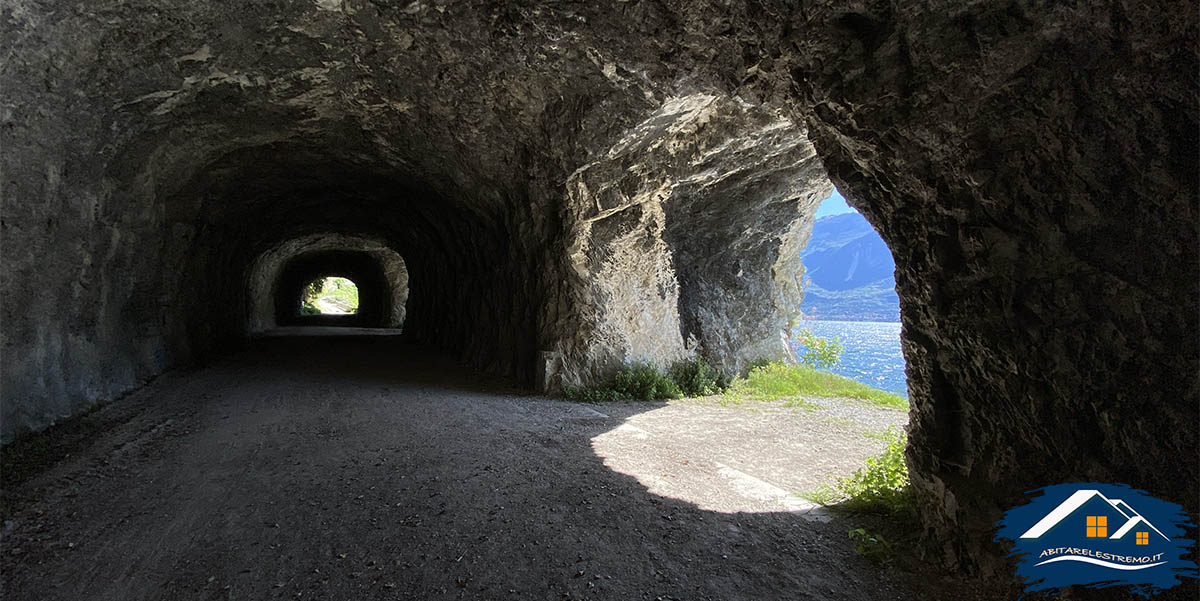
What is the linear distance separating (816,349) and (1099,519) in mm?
10079

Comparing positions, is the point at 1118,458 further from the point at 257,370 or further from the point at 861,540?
the point at 257,370

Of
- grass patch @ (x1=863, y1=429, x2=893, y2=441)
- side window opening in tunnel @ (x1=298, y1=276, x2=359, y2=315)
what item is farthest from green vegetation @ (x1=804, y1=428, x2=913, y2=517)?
side window opening in tunnel @ (x1=298, y1=276, x2=359, y2=315)

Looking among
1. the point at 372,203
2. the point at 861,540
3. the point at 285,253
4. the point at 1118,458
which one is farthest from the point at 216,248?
the point at 1118,458

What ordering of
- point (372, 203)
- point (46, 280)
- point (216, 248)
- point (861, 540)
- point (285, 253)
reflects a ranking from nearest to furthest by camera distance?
point (861, 540), point (46, 280), point (216, 248), point (372, 203), point (285, 253)

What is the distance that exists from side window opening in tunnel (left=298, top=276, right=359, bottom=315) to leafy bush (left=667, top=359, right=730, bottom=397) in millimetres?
32403

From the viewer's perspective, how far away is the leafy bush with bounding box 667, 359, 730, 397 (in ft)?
33.1

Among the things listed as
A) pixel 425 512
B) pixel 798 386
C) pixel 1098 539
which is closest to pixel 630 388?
pixel 798 386

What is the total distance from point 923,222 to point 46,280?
27.1ft

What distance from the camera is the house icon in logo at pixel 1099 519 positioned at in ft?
7.99

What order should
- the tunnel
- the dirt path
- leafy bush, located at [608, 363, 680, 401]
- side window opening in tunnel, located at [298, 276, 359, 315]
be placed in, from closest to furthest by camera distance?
the tunnel < the dirt path < leafy bush, located at [608, 363, 680, 401] < side window opening in tunnel, located at [298, 276, 359, 315]

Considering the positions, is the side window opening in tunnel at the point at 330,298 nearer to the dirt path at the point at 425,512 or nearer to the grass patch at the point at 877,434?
the dirt path at the point at 425,512

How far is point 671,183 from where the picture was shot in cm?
915

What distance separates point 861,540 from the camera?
372 centimetres

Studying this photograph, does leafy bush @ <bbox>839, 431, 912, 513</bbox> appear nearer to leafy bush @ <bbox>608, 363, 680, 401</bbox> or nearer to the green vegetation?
the green vegetation
